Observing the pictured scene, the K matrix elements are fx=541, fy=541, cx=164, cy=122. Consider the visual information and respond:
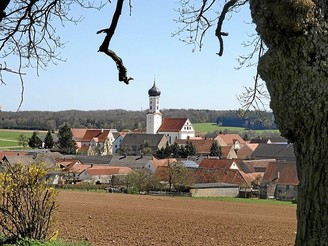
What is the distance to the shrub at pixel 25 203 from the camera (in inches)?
394

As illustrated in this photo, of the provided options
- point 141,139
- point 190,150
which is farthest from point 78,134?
point 190,150

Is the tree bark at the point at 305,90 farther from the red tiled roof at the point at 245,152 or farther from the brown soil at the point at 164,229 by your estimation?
the red tiled roof at the point at 245,152

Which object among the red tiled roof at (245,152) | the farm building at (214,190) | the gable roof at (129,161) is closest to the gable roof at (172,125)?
the red tiled roof at (245,152)

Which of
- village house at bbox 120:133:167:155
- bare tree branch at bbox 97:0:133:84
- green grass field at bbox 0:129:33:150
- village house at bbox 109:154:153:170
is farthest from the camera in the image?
green grass field at bbox 0:129:33:150

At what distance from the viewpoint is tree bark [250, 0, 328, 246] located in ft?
9.05

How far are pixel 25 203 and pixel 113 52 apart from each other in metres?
6.16

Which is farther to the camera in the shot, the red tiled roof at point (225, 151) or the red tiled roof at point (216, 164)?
the red tiled roof at point (225, 151)

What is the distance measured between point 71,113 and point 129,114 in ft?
57.6

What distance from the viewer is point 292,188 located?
51.5m

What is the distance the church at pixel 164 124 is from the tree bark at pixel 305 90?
11024 cm

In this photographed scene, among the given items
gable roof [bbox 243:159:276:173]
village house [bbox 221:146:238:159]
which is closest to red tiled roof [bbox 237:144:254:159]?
village house [bbox 221:146:238:159]

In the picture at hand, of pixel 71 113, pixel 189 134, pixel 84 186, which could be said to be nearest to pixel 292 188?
pixel 84 186

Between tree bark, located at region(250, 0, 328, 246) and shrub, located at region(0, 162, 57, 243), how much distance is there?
26.0 ft

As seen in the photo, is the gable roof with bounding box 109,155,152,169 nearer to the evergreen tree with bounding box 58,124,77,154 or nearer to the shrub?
the evergreen tree with bounding box 58,124,77,154
